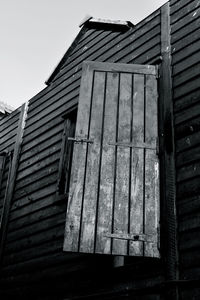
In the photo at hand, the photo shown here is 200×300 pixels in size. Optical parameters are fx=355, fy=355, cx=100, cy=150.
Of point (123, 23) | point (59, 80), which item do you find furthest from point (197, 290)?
point (59, 80)

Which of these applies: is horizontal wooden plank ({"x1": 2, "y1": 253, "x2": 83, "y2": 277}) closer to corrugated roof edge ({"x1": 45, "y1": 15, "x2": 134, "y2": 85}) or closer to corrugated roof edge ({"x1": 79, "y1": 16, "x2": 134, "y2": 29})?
corrugated roof edge ({"x1": 45, "y1": 15, "x2": 134, "y2": 85})

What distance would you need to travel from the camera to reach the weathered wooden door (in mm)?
3547

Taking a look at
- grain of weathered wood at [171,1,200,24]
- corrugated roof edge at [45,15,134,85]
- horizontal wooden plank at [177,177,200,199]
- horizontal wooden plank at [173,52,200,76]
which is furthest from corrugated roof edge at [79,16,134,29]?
horizontal wooden plank at [177,177,200,199]

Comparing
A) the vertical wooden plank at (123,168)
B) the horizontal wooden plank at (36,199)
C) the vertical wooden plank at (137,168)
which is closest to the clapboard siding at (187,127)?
the vertical wooden plank at (137,168)

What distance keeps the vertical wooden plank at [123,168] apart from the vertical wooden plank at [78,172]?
38 centimetres

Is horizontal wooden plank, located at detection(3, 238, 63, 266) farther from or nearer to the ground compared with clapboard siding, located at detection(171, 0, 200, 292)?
nearer to the ground

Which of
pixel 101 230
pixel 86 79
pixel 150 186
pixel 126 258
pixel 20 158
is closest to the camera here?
pixel 101 230

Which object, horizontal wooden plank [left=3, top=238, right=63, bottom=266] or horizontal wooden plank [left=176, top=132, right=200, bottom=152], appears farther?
horizontal wooden plank [left=3, top=238, right=63, bottom=266]

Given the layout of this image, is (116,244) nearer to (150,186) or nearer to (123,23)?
(150,186)

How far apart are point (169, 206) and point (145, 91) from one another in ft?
4.83

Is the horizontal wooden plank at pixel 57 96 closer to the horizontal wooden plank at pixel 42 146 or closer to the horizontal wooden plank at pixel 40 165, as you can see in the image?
the horizontal wooden plank at pixel 42 146

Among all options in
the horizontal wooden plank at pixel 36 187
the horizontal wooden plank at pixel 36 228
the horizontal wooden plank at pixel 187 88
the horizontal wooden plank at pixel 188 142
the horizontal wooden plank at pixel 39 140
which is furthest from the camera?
the horizontal wooden plank at pixel 39 140

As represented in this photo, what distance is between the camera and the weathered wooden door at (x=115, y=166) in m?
3.55

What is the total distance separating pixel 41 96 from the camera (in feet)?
24.7
